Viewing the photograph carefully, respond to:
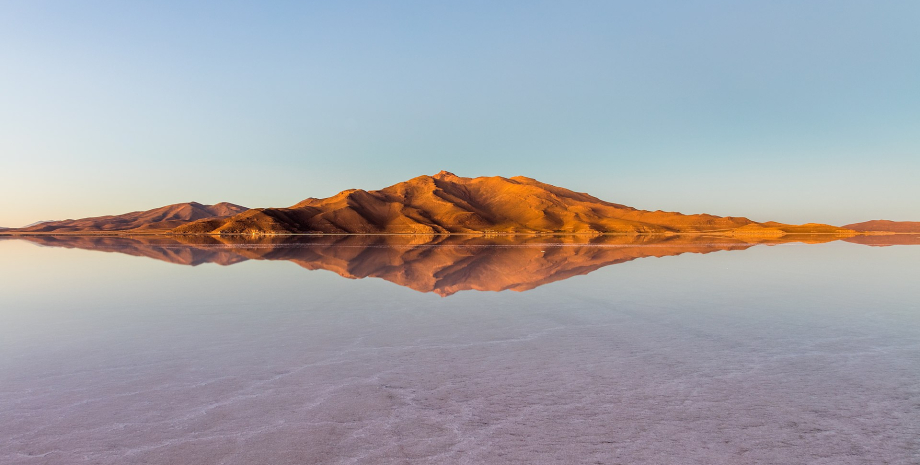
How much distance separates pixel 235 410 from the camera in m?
6.46

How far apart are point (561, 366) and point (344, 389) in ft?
11.7

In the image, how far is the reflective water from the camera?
5387 millimetres

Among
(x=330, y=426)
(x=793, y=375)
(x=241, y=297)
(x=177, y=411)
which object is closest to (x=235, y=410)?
(x=177, y=411)

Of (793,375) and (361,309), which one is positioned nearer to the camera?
(793,375)

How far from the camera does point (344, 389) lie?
738 centimetres

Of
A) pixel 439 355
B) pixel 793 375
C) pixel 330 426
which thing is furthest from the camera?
pixel 439 355

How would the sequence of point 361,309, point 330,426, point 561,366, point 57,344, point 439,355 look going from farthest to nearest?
point 361,309, point 57,344, point 439,355, point 561,366, point 330,426

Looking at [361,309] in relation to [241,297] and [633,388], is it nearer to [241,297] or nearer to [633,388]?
[241,297]

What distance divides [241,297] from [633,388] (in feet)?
45.1

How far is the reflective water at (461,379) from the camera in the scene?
5.39 m

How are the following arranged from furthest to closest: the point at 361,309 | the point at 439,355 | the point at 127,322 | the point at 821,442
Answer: the point at 361,309 < the point at 127,322 < the point at 439,355 < the point at 821,442

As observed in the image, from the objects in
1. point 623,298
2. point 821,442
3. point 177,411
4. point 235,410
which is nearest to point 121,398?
point 177,411

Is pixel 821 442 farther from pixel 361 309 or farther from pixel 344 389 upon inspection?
pixel 361 309

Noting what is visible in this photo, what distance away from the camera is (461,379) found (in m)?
7.75
